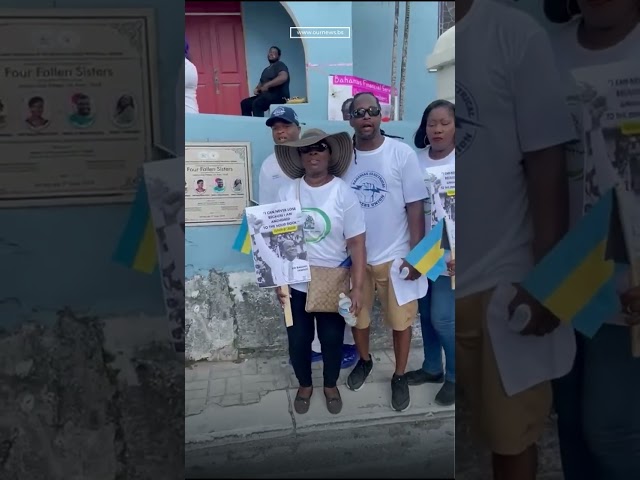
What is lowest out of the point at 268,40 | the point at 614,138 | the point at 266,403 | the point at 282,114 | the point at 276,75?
the point at 266,403

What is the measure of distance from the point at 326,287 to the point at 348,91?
75cm

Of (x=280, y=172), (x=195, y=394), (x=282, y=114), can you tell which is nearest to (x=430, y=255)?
(x=280, y=172)

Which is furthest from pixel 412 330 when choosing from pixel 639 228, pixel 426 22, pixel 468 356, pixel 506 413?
pixel 426 22

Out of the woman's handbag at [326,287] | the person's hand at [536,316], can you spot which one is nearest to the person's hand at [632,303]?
the person's hand at [536,316]

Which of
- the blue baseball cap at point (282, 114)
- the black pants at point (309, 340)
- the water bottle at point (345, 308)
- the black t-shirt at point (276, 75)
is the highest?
the black t-shirt at point (276, 75)

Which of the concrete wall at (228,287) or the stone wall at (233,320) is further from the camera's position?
the stone wall at (233,320)

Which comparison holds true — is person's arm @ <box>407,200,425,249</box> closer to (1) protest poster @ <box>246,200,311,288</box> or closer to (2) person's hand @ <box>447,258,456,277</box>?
(2) person's hand @ <box>447,258,456,277</box>

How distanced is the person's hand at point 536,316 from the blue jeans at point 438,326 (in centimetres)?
31

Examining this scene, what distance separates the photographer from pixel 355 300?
222cm

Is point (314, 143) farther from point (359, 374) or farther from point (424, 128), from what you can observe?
point (359, 374)

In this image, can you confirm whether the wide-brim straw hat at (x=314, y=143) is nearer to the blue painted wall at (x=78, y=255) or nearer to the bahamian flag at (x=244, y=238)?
the bahamian flag at (x=244, y=238)

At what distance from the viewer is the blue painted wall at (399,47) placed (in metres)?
2.06

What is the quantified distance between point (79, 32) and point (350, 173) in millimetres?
1030

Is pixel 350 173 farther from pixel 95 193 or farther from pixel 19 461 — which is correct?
pixel 19 461
